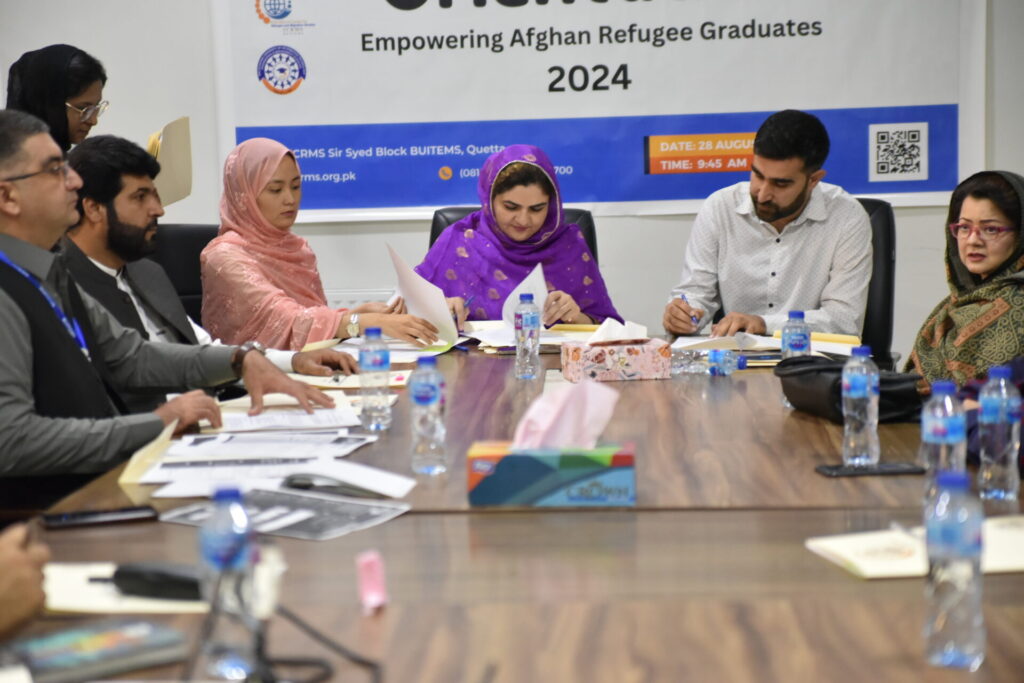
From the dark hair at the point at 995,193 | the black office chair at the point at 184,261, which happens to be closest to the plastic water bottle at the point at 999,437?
the dark hair at the point at 995,193

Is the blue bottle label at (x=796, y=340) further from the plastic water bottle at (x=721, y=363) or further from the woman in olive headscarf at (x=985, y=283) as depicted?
the woman in olive headscarf at (x=985, y=283)

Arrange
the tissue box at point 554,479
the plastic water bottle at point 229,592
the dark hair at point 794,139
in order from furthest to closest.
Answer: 1. the dark hair at point 794,139
2. the tissue box at point 554,479
3. the plastic water bottle at point 229,592

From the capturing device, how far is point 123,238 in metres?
2.91

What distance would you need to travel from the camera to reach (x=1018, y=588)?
1164 mm

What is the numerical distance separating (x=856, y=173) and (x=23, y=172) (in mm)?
3238

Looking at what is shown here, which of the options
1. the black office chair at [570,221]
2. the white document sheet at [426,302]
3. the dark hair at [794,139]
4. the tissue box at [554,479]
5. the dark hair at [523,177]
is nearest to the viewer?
the tissue box at [554,479]

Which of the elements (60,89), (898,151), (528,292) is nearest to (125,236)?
(60,89)

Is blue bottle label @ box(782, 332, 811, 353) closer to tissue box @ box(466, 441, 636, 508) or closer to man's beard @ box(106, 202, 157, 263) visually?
tissue box @ box(466, 441, 636, 508)

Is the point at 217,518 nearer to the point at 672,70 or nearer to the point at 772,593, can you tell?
the point at 772,593

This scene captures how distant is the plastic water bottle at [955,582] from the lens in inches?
38.9

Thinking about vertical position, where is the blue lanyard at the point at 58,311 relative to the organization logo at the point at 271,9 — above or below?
below

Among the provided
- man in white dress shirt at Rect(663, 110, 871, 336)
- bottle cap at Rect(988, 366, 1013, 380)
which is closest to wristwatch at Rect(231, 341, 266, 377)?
man in white dress shirt at Rect(663, 110, 871, 336)

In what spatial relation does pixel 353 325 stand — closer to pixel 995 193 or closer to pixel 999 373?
pixel 995 193

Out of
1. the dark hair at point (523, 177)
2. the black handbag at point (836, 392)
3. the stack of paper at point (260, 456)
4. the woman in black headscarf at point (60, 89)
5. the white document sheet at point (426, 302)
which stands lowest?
the stack of paper at point (260, 456)
